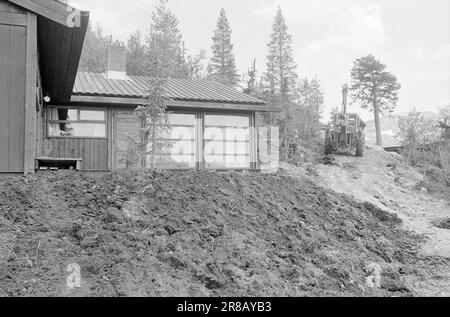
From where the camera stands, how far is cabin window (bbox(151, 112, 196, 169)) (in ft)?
56.1

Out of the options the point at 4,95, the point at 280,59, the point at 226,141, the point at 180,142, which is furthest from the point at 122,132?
the point at 280,59

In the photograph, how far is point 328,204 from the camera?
12688 millimetres

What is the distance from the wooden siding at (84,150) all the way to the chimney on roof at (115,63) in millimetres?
4998

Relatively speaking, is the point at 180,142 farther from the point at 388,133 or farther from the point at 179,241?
the point at 388,133

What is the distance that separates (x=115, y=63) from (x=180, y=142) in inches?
209

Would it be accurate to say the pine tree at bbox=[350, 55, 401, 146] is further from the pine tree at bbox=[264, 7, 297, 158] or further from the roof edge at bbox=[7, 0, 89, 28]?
the roof edge at bbox=[7, 0, 89, 28]

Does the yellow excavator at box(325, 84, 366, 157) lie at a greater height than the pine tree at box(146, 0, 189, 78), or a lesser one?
lesser

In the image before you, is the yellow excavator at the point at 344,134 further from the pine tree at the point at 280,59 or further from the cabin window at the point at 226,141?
the pine tree at the point at 280,59

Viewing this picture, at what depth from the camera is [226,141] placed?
1797cm

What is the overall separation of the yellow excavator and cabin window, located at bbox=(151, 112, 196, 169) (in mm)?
12794

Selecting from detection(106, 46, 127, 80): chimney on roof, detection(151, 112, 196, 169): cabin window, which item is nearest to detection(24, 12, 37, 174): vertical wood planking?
detection(151, 112, 196, 169): cabin window

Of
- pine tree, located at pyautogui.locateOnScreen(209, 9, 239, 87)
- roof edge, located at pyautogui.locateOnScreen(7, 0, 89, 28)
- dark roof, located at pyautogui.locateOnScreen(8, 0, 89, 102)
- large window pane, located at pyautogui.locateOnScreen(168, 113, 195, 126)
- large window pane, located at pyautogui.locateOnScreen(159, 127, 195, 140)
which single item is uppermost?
pine tree, located at pyautogui.locateOnScreen(209, 9, 239, 87)
